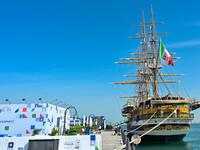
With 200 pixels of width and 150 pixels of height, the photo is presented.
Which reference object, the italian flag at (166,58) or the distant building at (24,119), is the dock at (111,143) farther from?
the italian flag at (166,58)

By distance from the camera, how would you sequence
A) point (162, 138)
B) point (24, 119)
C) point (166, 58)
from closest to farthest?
point (24, 119) → point (166, 58) → point (162, 138)

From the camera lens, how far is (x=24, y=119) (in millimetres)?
20203

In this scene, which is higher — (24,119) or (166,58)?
(166,58)

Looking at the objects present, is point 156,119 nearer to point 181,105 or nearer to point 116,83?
point 181,105

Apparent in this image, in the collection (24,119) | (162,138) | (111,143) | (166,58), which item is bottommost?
(162,138)

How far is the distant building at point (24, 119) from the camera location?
65.3 feet

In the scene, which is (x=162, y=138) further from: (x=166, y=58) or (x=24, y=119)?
(x=24, y=119)

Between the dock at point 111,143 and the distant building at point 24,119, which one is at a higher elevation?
the distant building at point 24,119

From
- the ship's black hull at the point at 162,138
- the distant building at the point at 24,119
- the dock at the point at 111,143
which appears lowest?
the ship's black hull at the point at 162,138

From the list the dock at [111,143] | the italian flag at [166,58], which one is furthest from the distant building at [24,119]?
the italian flag at [166,58]

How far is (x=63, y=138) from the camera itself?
336 inches

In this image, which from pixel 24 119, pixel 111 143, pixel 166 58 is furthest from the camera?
pixel 166 58

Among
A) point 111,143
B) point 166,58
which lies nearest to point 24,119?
point 111,143

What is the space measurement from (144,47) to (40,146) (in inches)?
1800
